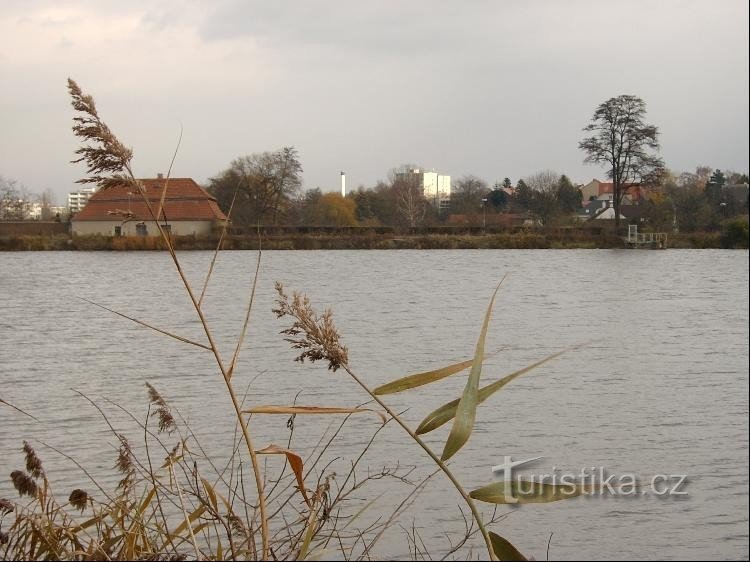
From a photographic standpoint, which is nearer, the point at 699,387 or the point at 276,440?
the point at 276,440

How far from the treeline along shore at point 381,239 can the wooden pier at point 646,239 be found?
30.1 inches

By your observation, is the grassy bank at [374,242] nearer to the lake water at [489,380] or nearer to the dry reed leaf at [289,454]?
the lake water at [489,380]

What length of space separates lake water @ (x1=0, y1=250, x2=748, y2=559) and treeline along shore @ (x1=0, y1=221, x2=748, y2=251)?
1220 inches

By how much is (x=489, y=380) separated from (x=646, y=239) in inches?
2158

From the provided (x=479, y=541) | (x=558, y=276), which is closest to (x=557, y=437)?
(x=479, y=541)

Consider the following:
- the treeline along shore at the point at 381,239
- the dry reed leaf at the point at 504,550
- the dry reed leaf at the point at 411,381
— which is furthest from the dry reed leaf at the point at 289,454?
the treeline along shore at the point at 381,239

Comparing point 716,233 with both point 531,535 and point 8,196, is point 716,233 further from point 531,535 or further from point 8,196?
point 531,535

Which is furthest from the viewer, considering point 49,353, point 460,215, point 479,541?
point 460,215

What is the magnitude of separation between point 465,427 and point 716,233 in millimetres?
62499

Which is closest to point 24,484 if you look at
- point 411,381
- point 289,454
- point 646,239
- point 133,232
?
point 289,454

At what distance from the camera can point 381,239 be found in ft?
225

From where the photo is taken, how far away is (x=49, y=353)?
15625 millimetres

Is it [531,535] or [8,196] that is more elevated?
[8,196]

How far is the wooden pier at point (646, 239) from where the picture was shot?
6366 centimetres
